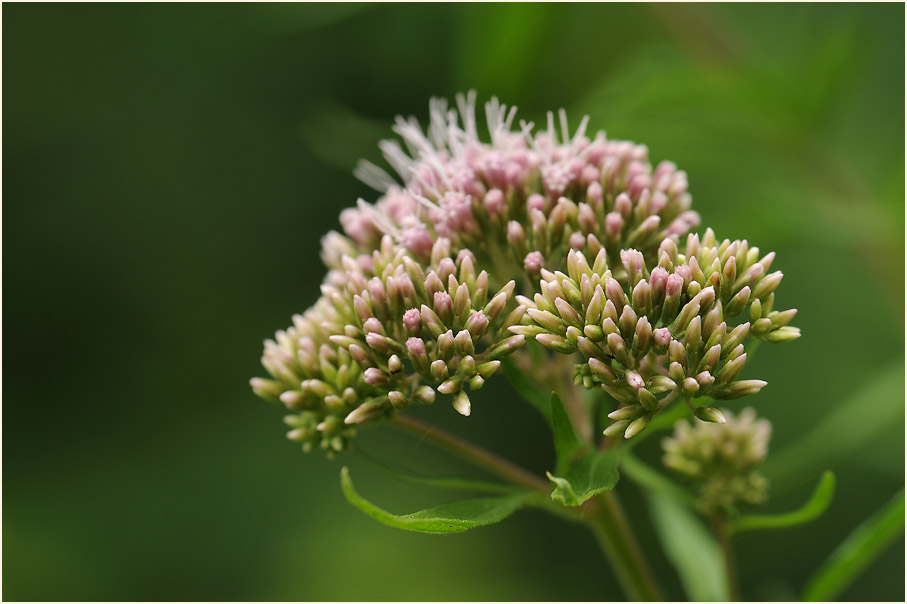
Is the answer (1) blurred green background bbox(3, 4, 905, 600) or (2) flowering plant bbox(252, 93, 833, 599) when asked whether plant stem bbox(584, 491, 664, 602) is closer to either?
(2) flowering plant bbox(252, 93, 833, 599)

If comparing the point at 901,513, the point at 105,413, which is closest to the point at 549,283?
the point at 901,513

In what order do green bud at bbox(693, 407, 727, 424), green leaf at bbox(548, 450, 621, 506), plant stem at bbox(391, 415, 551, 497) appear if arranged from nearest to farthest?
green leaf at bbox(548, 450, 621, 506) < green bud at bbox(693, 407, 727, 424) < plant stem at bbox(391, 415, 551, 497)

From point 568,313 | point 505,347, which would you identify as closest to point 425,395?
point 505,347

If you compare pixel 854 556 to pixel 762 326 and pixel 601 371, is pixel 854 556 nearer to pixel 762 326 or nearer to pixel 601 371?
pixel 762 326

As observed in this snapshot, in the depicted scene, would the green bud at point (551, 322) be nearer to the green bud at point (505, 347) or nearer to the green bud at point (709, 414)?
the green bud at point (505, 347)

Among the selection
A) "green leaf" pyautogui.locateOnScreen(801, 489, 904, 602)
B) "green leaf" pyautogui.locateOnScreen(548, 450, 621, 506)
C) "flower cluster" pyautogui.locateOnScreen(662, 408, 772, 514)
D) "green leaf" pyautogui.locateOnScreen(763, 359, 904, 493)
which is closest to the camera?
"green leaf" pyautogui.locateOnScreen(548, 450, 621, 506)

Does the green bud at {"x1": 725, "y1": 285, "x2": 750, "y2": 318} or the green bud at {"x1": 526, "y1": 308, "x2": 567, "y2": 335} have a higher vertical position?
the green bud at {"x1": 526, "y1": 308, "x2": 567, "y2": 335}

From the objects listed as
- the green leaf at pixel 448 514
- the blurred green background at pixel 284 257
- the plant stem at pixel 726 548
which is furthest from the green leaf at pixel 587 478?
the blurred green background at pixel 284 257

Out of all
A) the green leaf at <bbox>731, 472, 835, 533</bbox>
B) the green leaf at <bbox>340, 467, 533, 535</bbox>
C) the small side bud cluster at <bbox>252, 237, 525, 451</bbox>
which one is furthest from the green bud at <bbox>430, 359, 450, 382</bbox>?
the green leaf at <bbox>731, 472, 835, 533</bbox>
